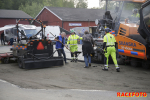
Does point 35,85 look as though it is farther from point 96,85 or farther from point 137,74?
point 137,74

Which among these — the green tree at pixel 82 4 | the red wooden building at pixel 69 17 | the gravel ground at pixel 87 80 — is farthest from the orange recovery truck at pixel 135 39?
the green tree at pixel 82 4

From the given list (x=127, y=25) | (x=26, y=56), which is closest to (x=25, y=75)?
(x=26, y=56)

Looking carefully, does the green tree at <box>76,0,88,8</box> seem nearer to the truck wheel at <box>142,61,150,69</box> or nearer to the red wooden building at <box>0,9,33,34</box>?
the red wooden building at <box>0,9,33,34</box>

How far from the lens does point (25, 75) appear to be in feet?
29.3

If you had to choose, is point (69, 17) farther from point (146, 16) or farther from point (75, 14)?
point (146, 16)

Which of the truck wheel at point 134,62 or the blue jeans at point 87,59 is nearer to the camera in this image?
the truck wheel at point 134,62

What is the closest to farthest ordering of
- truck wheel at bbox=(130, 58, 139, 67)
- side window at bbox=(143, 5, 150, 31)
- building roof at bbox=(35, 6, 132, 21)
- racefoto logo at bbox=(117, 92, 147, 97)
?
1. racefoto logo at bbox=(117, 92, 147, 97)
2. side window at bbox=(143, 5, 150, 31)
3. truck wheel at bbox=(130, 58, 139, 67)
4. building roof at bbox=(35, 6, 132, 21)

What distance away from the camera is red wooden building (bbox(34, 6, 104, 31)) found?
4372 centimetres

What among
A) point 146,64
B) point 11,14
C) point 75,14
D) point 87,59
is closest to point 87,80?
point 146,64

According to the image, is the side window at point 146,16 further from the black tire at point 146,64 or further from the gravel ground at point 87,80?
the gravel ground at point 87,80

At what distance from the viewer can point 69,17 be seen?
44.6 m

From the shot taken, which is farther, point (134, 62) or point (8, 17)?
point (8, 17)

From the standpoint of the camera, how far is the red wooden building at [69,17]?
4372 cm

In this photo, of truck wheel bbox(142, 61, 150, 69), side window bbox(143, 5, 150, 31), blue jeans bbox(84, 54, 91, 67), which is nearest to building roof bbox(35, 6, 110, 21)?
blue jeans bbox(84, 54, 91, 67)
